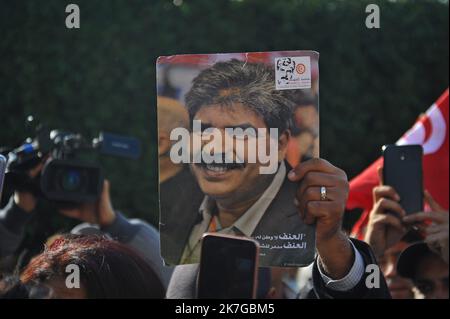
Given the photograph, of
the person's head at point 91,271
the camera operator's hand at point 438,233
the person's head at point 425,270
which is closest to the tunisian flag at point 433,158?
the person's head at point 425,270

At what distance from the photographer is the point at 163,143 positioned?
1662 mm

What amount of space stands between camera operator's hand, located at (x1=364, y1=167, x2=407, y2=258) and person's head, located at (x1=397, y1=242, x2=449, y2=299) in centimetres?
24

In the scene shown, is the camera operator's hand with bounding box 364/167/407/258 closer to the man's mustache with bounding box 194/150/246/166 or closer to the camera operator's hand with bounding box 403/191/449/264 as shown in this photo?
the camera operator's hand with bounding box 403/191/449/264

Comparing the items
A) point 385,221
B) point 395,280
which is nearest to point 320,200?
point 385,221

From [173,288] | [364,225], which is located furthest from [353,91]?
[173,288]

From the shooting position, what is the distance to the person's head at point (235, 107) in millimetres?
1655

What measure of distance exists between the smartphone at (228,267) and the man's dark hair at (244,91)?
0.85 ft

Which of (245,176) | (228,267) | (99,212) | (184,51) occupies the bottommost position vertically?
(99,212)

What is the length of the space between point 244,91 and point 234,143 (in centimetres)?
10

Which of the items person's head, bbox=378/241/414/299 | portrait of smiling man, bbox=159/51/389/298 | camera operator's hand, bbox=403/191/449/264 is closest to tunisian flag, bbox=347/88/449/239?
person's head, bbox=378/241/414/299

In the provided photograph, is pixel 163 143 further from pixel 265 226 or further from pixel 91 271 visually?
pixel 91 271

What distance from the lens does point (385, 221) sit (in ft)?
7.84

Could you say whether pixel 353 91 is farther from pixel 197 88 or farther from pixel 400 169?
pixel 197 88
